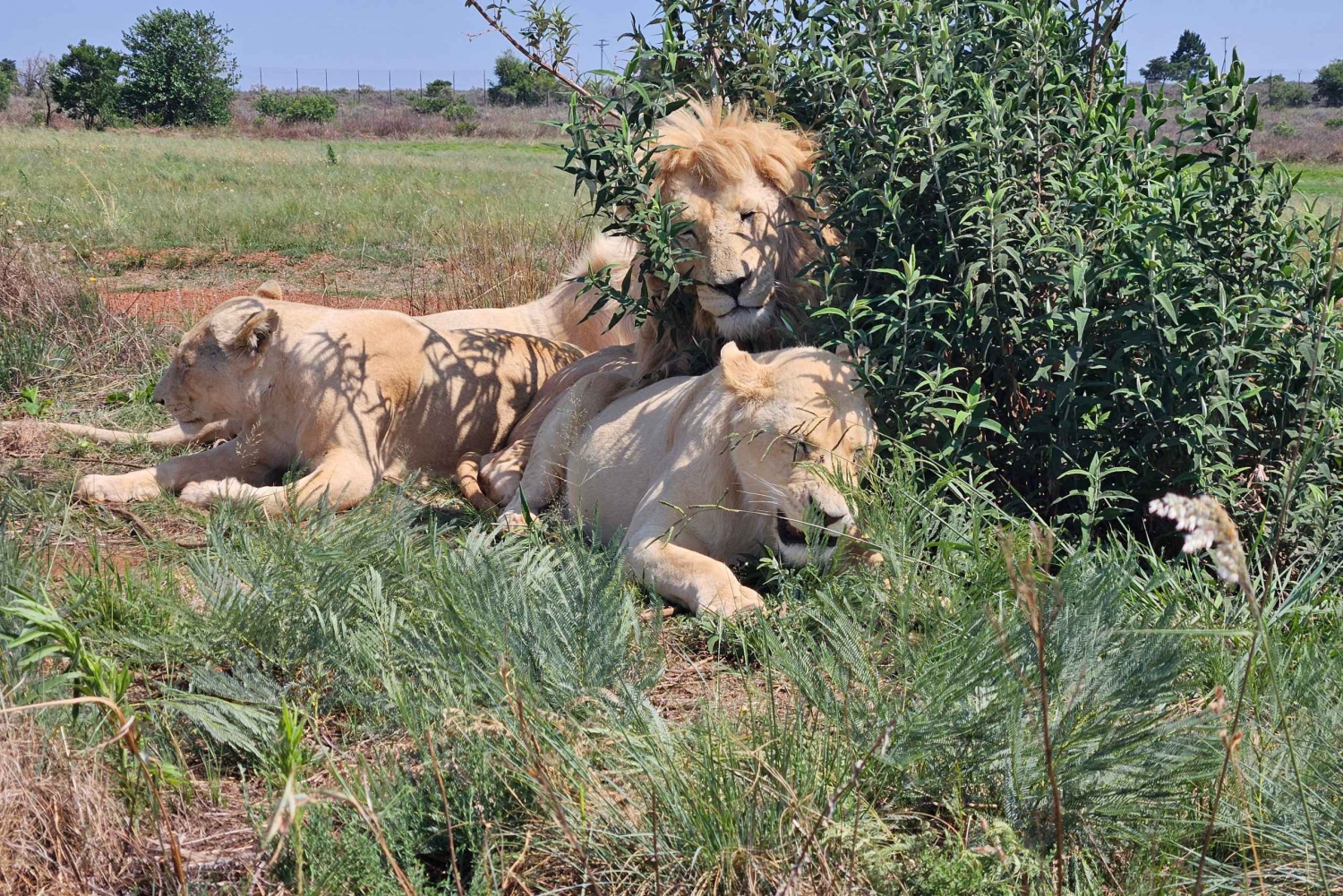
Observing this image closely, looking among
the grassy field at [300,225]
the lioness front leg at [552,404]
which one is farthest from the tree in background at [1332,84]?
the lioness front leg at [552,404]

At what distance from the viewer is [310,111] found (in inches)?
2258

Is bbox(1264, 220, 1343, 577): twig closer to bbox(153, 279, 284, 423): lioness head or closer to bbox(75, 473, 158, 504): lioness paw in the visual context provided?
bbox(153, 279, 284, 423): lioness head

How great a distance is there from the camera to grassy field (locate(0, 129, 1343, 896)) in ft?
7.62

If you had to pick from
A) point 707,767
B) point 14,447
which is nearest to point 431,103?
point 14,447

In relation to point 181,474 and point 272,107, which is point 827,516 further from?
point 272,107

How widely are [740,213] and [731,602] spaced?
174 centimetres

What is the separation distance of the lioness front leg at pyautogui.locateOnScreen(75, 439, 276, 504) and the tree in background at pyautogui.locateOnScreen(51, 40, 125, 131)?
45.1 meters

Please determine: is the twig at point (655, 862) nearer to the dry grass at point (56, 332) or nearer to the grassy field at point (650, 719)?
the grassy field at point (650, 719)

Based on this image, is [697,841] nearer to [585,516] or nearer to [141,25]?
[585,516]

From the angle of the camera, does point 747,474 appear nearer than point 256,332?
Yes

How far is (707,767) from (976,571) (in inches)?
51.0

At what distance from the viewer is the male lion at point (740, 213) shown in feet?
15.3

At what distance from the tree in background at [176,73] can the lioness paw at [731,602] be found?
51904 mm

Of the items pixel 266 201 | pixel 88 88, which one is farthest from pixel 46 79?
pixel 266 201
